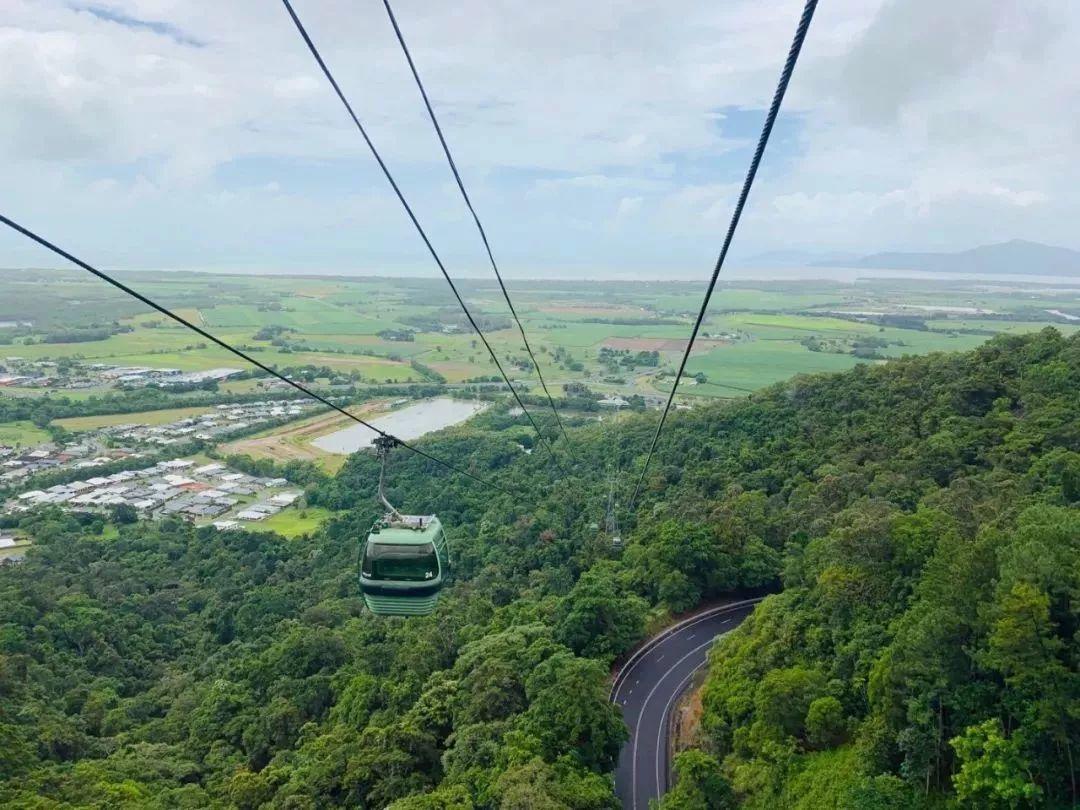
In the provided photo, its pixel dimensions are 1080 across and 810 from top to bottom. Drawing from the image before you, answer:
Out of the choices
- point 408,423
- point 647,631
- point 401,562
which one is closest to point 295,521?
point 408,423

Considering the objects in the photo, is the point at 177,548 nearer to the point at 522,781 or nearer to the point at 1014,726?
the point at 522,781

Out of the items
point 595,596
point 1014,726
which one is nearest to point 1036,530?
point 1014,726

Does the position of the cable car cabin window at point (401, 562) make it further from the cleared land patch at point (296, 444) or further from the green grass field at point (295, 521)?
the cleared land patch at point (296, 444)

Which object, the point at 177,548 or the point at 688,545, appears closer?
the point at 688,545

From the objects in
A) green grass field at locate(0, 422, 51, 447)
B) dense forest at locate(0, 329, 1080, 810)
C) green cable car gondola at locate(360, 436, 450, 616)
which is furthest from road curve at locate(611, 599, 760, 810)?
green grass field at locate(0, 422, 51, 447)

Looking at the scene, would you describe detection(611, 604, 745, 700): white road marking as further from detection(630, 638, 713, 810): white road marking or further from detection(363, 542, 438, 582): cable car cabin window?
detection(363, 542, 438, 582): cable car cabin window

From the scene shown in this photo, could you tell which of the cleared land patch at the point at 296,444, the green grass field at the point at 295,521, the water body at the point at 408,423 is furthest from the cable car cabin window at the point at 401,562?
the water body at the point at 408,423
